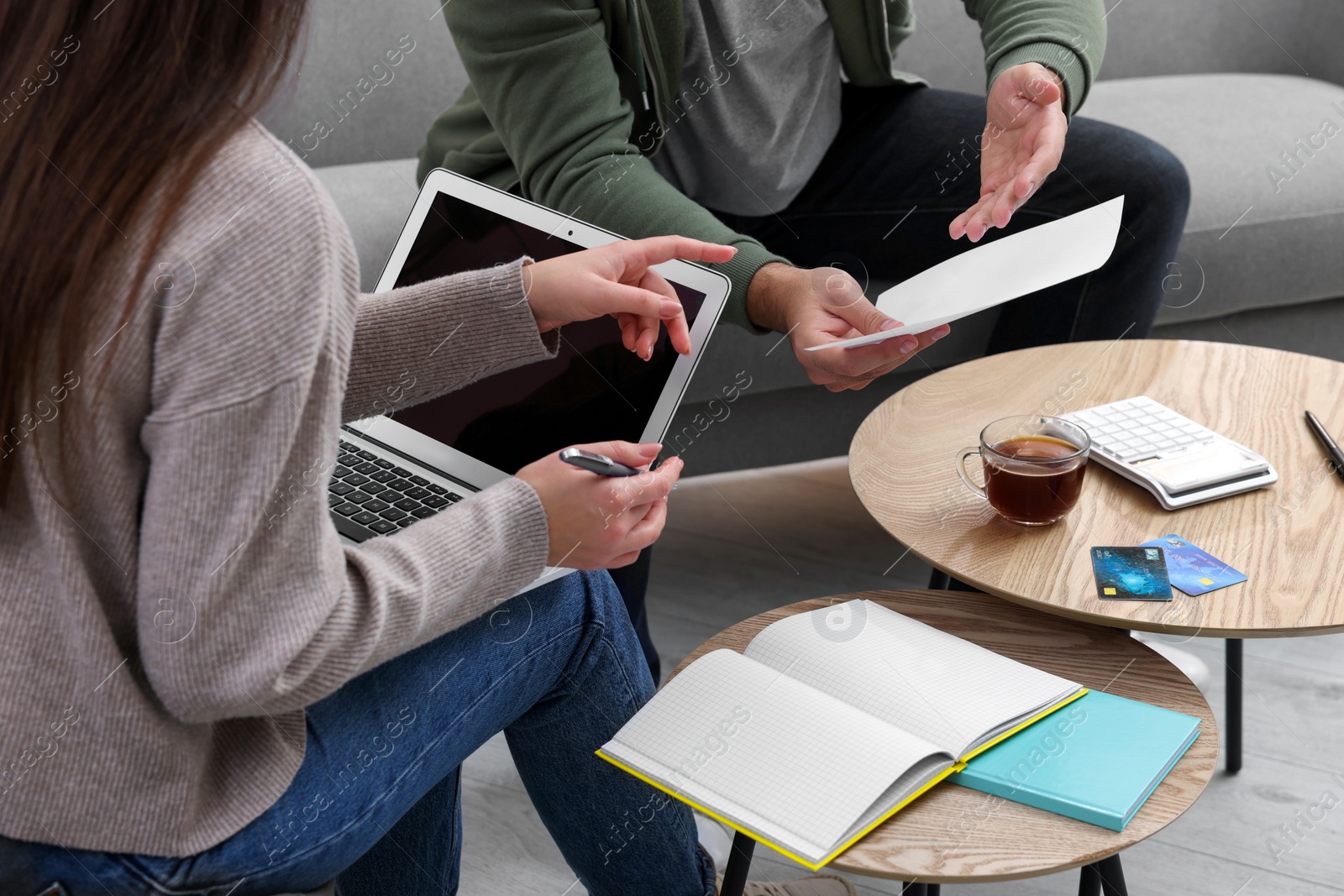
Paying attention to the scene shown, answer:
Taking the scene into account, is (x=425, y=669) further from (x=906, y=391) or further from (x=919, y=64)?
(x=919, y=64)

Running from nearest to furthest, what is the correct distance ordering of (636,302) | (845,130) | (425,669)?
(425,669), (636,302), (845,130)

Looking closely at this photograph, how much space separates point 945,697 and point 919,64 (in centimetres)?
178

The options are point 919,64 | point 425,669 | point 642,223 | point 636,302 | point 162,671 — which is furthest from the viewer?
point 919,64

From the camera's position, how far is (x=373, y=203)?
1640mm

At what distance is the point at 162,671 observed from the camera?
1.81 feet

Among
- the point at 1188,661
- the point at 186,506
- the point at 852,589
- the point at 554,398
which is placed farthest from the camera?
the point at 852,589

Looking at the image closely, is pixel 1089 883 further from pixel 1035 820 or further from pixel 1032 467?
pixel 1032 467

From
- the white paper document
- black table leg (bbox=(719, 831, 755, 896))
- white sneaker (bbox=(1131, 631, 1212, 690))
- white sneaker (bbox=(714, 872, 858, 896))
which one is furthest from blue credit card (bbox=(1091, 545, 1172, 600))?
white sneaker (bbox=(1131, 631, 1212, 690))

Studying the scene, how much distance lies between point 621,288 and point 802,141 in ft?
2.63

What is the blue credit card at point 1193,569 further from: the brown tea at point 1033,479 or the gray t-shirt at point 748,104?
the gray t-shirt at point 748,104

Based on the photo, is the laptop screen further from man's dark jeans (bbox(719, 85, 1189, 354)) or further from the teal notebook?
man's dark jeans (bbox(719, 85, 1189, 354))

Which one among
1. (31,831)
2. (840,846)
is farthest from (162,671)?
(840,846)

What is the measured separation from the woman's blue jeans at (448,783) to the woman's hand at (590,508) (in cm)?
10

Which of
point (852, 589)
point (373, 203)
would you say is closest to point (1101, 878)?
point (852, 589)
